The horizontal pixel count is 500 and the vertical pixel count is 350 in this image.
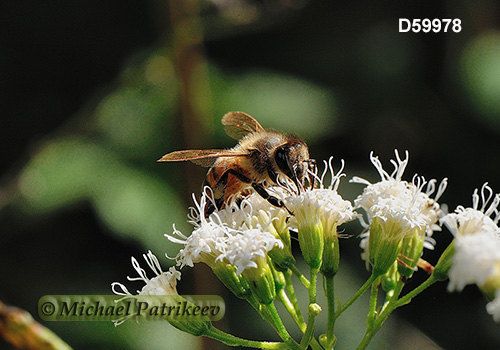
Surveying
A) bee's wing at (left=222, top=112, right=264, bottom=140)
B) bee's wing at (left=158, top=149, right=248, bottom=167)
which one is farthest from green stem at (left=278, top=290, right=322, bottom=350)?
bee's wing at (left=222, top=112, right=264, bottom=140)

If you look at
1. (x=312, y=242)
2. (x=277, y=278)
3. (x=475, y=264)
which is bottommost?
(x=277, y=278)

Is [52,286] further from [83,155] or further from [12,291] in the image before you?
[83,155]

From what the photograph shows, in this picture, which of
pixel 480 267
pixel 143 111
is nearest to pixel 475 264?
pixel 480 267

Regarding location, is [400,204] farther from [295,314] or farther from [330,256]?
[295,314]

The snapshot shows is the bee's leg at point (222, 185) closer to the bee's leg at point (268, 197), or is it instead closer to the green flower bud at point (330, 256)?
the bee's leg at point (268, 197)

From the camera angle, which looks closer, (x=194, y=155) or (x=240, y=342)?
(x=240, y=342)

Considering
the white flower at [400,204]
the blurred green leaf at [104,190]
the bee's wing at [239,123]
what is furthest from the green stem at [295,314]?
the blurred green leaf at [104,190]
